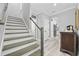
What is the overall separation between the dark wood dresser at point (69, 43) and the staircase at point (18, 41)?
0.38 meters

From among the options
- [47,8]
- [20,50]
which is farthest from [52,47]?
[47,8]

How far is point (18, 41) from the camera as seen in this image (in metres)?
1.35

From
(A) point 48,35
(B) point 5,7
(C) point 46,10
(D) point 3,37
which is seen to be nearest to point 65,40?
(A) point 48,35

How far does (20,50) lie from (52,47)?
46cm

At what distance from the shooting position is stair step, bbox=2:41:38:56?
50.9 inches

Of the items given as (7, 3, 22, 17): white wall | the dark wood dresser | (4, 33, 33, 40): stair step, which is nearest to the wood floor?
the dark wood dresser

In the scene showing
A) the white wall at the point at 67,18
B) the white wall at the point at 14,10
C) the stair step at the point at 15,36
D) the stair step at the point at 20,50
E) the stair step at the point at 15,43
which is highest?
the white wall at the point at 14,10

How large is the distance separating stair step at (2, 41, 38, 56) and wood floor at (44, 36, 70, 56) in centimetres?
17

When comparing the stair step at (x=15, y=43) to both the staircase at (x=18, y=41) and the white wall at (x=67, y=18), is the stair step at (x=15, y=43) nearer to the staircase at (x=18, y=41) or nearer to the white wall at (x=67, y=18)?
the staircase at (x=18, y=41)

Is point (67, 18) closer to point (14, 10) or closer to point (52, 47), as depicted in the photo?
point (52, 47)

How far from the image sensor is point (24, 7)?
54.7 inches

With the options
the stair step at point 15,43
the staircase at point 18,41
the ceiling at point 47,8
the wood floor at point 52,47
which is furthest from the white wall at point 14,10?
the wood floor at point 52,47

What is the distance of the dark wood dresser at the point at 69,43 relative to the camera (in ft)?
4.50

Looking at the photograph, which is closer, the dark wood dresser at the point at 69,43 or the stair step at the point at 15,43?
the stair step at the point at 15,43
